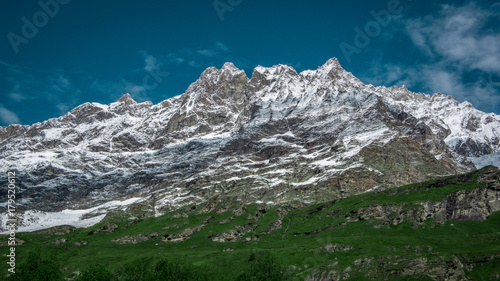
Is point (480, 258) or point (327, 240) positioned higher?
point (327, 240)

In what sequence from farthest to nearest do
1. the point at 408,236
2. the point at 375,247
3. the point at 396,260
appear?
the point at 408,236, the point at 375,247, the point at 396,260

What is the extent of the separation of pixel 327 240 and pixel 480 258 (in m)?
71.2

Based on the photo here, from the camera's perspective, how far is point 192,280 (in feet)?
370

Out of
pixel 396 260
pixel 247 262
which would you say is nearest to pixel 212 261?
pixel 247 262

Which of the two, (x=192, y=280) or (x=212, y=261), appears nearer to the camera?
(x=192, y=280)

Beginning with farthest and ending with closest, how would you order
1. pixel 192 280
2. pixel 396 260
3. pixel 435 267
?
pixel 396 260
pixel 435 267
pixel 192 280

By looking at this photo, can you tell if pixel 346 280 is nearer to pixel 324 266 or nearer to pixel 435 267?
pixel 324 266

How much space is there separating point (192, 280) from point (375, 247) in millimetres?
96547

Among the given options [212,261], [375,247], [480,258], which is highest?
[212,261]

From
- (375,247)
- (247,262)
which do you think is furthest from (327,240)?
(247,262)

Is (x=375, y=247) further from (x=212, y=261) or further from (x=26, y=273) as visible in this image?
(x=26, y=273)

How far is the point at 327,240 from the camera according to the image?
199 m

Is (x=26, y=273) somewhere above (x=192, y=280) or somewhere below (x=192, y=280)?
above

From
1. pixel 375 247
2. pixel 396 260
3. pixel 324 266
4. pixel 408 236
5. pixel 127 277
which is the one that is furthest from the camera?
pixel 408 236
